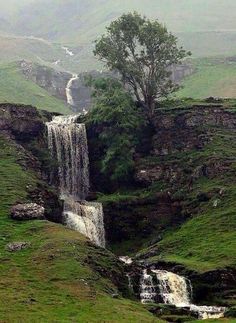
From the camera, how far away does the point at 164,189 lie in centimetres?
→ 8569

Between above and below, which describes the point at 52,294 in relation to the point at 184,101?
below

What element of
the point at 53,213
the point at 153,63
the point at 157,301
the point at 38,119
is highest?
the point at 153,63

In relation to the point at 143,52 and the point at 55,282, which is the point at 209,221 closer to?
the point at 55,282

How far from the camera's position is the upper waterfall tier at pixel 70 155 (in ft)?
297

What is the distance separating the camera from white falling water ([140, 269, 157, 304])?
194 feet

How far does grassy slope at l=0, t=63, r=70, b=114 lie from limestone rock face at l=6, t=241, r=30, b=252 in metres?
92.8

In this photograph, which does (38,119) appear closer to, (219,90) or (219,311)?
(219,311)

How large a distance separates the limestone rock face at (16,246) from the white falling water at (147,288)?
37.1 ft

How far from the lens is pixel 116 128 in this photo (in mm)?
90750

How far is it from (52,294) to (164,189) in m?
38.1

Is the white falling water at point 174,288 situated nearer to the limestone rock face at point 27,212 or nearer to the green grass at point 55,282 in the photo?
the green grass at point 55,282

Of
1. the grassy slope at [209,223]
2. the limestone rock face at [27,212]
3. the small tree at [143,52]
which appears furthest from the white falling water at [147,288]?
the small tree at [143,52]

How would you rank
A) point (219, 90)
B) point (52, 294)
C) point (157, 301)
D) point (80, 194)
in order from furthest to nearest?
point (219, 90) < point (80, 194) < point (157, 301) < point (52, 294)

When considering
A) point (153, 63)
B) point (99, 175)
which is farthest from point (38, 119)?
point (153, 63)
